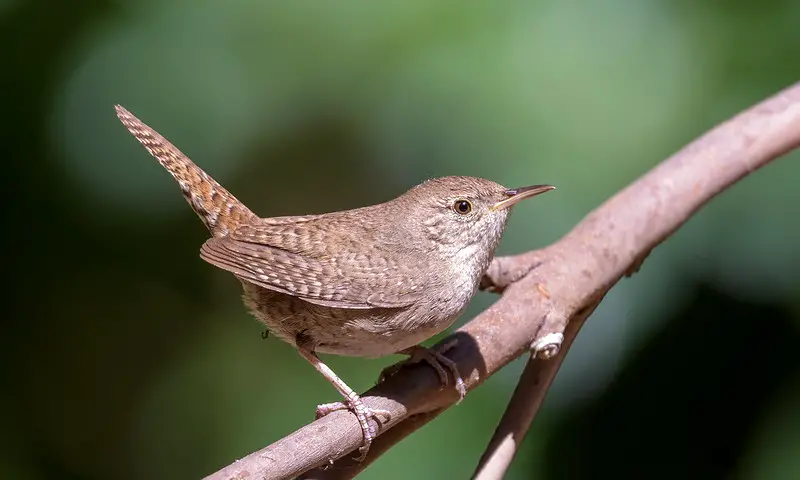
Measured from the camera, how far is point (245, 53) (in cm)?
313

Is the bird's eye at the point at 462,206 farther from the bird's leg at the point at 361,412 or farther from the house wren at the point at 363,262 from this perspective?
the bird's leg at the point at 361,412

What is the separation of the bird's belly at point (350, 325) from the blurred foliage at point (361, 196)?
106cm

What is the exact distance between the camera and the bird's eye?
202cm

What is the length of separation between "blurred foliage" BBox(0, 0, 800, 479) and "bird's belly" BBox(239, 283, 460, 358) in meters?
1.06

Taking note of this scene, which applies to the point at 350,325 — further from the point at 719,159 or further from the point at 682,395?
the point at 682,395

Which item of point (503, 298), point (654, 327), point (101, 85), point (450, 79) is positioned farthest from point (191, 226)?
point (654, 327)

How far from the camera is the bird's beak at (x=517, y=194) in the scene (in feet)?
6.49

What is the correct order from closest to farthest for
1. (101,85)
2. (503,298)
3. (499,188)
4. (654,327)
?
(499,188)
(503,298)
(654,327)
(101,85)

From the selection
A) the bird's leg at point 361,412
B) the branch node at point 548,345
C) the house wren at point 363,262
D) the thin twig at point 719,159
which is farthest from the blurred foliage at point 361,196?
the bird's leg at point 361,412

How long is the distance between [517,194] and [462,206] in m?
0.13

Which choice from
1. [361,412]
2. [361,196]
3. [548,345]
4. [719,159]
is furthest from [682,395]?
[361,412]

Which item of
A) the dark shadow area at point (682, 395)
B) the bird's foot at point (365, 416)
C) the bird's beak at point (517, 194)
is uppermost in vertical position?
the bird's beak at point (517, 194)

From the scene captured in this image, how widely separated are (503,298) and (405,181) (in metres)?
1.07

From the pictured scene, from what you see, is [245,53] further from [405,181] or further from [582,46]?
[582,46]
